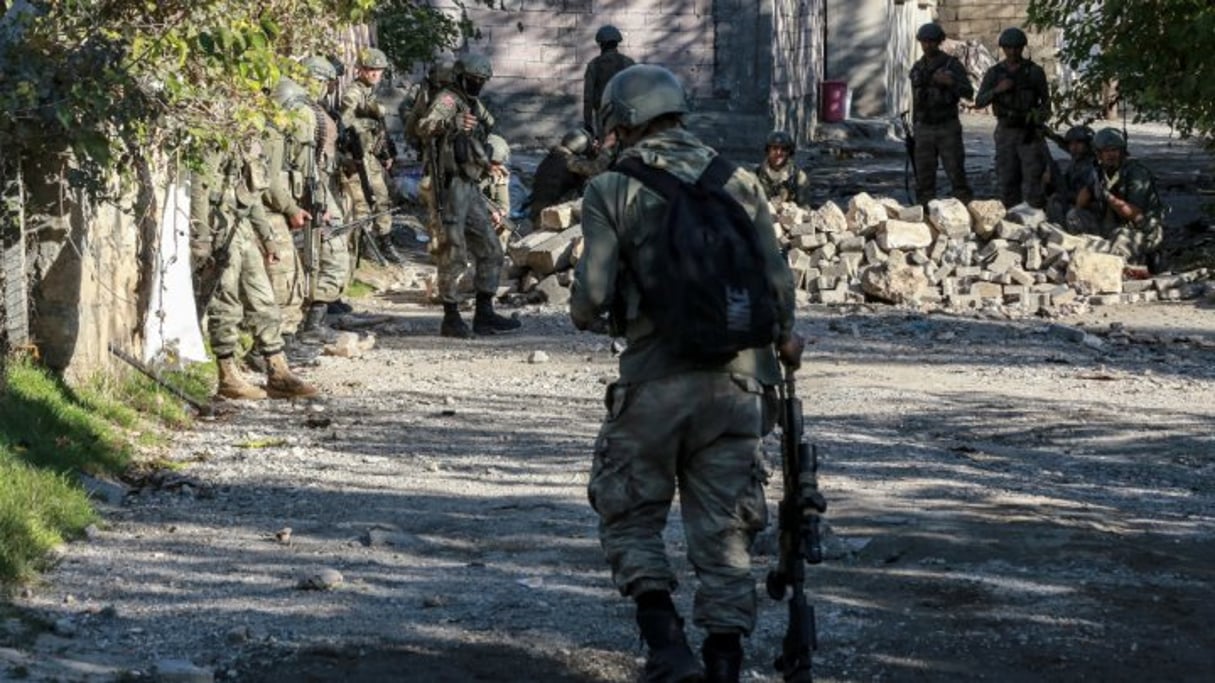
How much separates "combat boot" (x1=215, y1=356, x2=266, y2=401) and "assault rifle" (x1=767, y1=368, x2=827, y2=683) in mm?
5863

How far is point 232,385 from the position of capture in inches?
453

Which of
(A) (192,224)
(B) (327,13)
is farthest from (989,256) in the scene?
(A) (192,224)

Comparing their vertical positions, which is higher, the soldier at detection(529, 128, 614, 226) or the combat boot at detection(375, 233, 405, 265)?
the soldier at detection(529, 128, 614, 226)

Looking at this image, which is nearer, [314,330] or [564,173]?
[314,330]

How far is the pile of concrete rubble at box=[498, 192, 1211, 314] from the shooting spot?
1556 cm

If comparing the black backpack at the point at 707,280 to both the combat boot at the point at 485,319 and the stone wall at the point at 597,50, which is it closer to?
the combat boot at the point at 485,319

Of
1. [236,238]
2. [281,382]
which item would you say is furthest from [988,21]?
[236,238]

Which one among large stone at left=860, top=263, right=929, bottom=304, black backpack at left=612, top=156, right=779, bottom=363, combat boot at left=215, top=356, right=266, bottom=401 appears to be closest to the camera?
black backpack at left=612, top=156, right=779, bottom=363

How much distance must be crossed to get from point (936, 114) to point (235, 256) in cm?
950

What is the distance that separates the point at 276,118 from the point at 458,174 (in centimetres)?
382

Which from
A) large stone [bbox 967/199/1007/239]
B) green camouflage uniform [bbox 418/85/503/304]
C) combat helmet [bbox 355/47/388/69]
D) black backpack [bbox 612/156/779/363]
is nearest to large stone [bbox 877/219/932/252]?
large stone [bbox 967/199/1007/239]

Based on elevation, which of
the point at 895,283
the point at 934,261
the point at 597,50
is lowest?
the point at 895,283

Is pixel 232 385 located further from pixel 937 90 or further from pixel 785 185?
pixel 937 90

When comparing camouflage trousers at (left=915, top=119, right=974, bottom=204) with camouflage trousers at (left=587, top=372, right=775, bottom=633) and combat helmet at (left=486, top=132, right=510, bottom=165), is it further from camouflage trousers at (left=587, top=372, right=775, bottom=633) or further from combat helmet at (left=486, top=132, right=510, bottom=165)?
camouflage trousers at (left=587, top=372, right=775, bottom=633)
